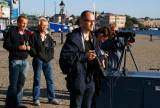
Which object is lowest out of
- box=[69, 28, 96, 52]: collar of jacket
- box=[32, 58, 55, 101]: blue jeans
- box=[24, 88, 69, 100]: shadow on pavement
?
box=[24, 88, 69, 100]: shadow on pavement

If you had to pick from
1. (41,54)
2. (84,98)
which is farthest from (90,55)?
(41,54)

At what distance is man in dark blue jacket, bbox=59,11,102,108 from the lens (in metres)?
3.28

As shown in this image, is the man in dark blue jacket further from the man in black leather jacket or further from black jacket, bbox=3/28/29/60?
the man in black leather jacket

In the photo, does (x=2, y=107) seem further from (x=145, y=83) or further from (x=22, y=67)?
(x=145, y=83)

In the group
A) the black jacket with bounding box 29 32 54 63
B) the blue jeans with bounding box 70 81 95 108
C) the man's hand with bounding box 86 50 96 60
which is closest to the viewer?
the man's hand with bounding box 86 50 96 60

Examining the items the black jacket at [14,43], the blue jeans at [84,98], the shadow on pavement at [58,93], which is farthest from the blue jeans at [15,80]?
the blue jeans at [84,98]

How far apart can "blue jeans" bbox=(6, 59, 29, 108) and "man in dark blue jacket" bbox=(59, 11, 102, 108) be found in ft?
6.07

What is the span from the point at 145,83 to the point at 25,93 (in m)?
3.85

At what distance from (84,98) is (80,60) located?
0.59 metres

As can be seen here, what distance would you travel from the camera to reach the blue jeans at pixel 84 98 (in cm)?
342

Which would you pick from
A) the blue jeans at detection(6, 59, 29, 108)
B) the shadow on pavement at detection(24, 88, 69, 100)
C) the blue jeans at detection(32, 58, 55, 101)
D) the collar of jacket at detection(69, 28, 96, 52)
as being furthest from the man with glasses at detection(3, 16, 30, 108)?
the collar of jacket at detection(69, 28, 96, 52)

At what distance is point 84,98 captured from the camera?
3.57 meters

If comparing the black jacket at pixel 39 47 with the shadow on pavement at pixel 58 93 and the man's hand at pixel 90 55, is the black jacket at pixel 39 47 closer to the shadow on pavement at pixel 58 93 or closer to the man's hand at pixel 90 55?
the shadow on pavement at pixel 58 93

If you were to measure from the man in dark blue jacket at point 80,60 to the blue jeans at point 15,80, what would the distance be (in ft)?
6.07
